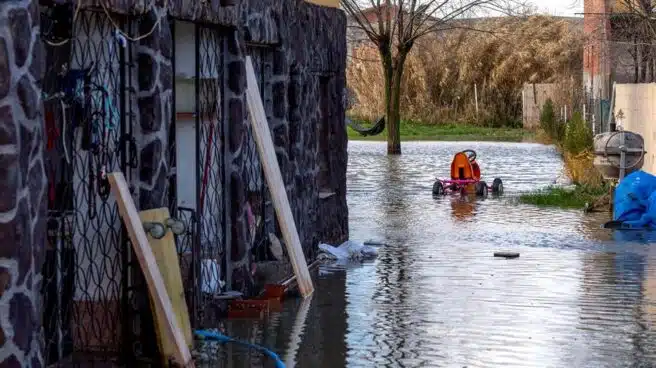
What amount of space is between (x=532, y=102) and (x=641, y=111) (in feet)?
93.4

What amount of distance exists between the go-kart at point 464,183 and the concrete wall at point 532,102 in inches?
1042

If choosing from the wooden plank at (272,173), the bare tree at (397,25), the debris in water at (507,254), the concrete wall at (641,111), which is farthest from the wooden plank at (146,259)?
the bare tree at (397,25)

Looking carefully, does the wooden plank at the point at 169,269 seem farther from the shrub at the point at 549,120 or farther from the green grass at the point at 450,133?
the green grass at the point at 450,133

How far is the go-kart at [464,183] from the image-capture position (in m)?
22.8

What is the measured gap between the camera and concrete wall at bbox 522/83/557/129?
49562mm

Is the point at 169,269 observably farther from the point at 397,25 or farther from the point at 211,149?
the point at 397,25

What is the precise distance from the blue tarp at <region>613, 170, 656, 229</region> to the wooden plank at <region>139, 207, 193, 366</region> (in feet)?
31.5

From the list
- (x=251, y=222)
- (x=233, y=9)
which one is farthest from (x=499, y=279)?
(x=233, y=9)

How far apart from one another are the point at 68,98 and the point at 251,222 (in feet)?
12.9

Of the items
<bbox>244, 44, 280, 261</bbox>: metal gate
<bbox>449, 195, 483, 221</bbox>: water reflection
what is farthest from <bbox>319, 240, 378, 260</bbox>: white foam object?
<bbox>449, 195, 483, 221</bbox>: water reflection

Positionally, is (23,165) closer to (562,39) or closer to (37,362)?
(37,362)

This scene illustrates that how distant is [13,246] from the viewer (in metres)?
6.72

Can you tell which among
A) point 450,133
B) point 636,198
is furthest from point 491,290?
point 450,133

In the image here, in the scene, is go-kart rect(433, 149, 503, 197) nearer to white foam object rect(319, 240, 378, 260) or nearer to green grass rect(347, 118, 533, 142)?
white foam object rect(319, 240, 378, 260)
